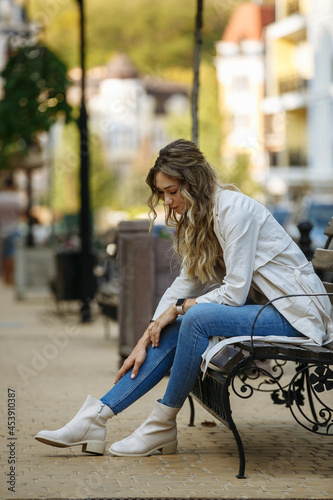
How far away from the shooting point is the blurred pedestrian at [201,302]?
443 centimetres

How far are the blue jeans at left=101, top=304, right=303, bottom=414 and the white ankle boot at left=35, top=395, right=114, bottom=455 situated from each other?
6 cm

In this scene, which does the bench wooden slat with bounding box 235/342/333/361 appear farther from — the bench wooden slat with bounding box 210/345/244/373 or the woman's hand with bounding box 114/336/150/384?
the woman's hand with bounding box 114/336/150/384

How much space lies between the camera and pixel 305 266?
4.60 m

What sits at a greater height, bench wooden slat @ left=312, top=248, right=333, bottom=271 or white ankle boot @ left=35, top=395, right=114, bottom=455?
bench wooden slat @ left=312, top=248, right=333, bottom=271

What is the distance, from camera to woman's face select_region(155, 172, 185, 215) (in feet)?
15.1

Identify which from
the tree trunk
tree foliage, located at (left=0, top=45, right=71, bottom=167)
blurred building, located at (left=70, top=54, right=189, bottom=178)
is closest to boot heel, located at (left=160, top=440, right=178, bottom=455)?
the tree trunk

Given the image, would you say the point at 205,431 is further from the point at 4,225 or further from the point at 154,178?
the point at 4,225

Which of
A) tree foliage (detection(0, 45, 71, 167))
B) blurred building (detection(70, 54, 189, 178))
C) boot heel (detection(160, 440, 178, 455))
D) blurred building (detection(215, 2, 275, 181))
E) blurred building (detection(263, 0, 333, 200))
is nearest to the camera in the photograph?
boot heel (detection(160, 440, 178, 455))

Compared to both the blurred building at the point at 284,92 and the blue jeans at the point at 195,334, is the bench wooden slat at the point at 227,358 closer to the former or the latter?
the blue jeans at the point at 195,334

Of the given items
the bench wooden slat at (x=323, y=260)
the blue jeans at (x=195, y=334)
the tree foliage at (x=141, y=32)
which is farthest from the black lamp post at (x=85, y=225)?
the tree foliage at (x=141, y=32)

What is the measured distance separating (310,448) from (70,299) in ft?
27.8

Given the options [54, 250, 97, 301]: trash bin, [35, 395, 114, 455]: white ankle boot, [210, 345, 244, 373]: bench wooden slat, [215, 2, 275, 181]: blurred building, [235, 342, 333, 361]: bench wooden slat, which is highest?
[215, 2, 275, 181]: blurred building

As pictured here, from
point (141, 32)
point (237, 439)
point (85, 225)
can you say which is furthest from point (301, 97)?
point (237, 439)

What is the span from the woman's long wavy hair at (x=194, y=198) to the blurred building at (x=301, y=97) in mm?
35416
